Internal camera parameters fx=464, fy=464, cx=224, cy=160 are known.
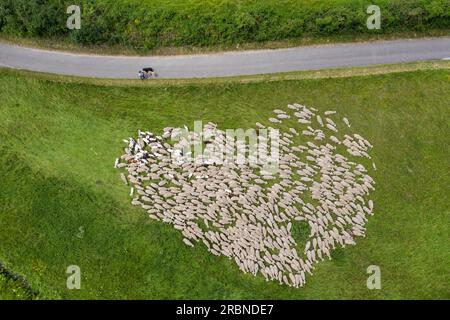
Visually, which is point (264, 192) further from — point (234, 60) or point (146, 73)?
point (146, 73)

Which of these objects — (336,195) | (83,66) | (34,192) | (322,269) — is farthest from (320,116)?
(34,192)

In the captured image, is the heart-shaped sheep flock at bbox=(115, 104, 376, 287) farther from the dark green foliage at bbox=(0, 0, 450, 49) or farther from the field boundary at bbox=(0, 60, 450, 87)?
the dark green foliage at bbox=(0, 0, 450, 49)

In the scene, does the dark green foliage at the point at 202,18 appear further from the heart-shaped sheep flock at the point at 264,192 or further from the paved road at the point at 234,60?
the heart-shaped sheep flock at the point at 264,192

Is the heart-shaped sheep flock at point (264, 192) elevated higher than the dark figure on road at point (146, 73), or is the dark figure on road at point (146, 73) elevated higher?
the dark figure on road at point (146, 73)

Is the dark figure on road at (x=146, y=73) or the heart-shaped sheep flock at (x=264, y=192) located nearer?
the heart-shaped sheep flock at (x=264, y=192)

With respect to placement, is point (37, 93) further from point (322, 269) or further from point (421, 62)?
point (421, 62)

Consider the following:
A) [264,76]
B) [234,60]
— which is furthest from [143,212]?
[264,76]

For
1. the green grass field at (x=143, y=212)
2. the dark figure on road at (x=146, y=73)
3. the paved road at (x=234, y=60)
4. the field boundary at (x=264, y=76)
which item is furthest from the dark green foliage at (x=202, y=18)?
the green grass field at (x=143, y=212)
